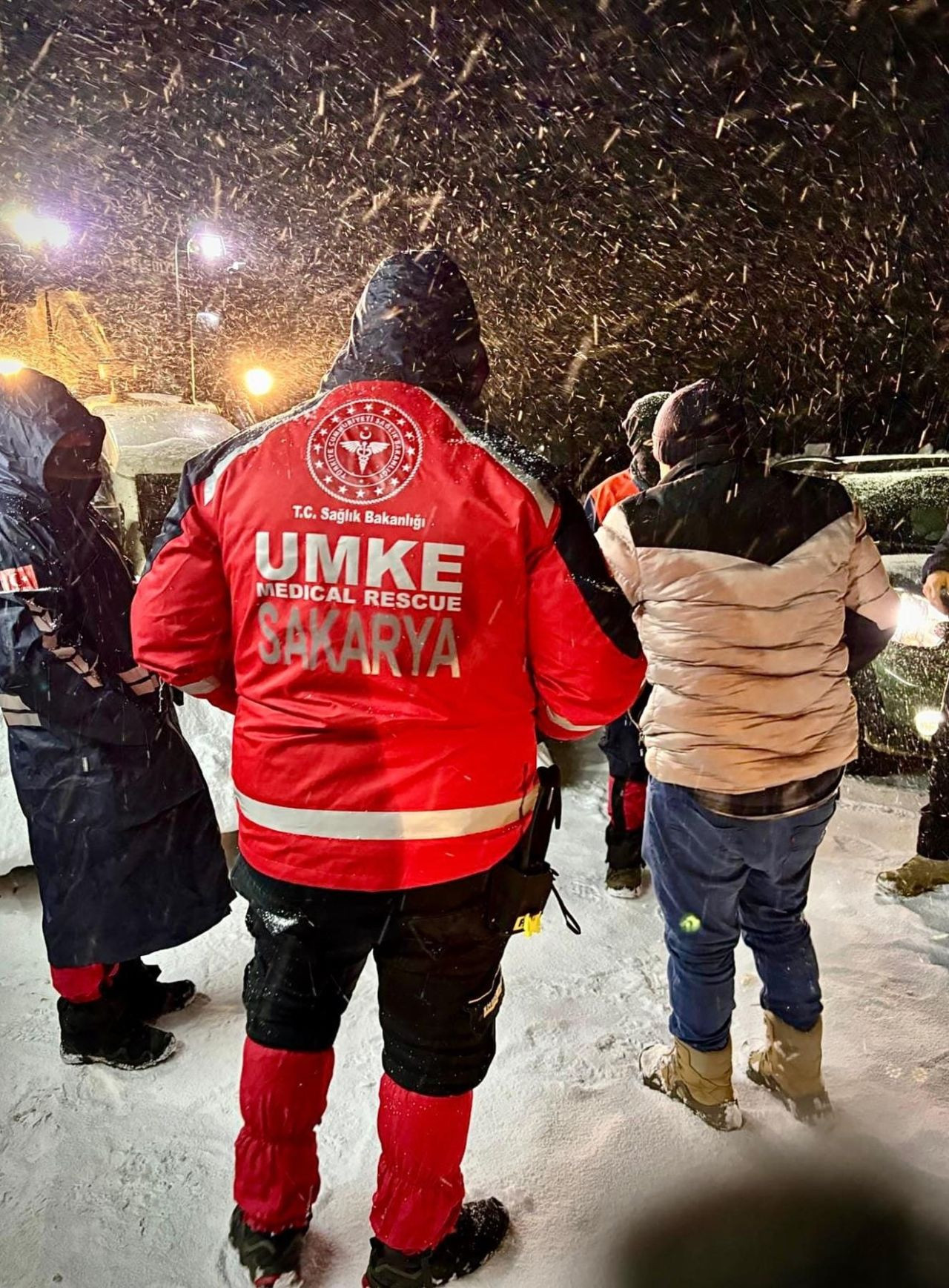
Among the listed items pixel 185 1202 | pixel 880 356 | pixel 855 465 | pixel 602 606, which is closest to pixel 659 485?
pixel 602 606

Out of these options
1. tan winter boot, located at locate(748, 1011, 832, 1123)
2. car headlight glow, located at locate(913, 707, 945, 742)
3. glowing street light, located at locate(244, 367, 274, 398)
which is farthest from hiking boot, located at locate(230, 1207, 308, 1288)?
glowing street light, located at locate(244, 367, 274, 398)

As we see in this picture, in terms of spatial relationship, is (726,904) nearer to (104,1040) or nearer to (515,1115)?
(515,1115)

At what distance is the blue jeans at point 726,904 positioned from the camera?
2018 mm

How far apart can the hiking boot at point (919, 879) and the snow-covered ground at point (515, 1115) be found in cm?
17

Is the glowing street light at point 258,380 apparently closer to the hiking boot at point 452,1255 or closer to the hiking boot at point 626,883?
the hiking boot at point 626,883

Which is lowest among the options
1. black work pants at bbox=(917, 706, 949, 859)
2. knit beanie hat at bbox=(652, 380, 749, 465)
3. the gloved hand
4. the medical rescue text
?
black work pants at bbox=(917, 706, 949, 859)

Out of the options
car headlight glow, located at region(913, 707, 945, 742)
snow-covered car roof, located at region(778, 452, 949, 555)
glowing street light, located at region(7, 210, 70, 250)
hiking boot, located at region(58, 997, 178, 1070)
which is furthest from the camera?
glowing street light, located at region(7, 210, 70, 250)

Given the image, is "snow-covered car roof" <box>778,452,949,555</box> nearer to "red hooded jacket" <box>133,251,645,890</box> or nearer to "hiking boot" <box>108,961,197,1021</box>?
"red hooded jacket" <box>133,251,645,890</box>

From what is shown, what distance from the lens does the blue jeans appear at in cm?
202

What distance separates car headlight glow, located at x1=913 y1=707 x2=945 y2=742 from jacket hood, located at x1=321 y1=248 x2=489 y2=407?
3.81m

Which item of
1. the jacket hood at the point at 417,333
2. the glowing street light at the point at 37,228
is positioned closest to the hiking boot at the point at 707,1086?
the jacket hood at the point at 417,333

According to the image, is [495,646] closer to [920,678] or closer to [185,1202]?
[185,1202]

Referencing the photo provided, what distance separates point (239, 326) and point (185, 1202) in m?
14.7

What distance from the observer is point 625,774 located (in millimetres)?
3473
